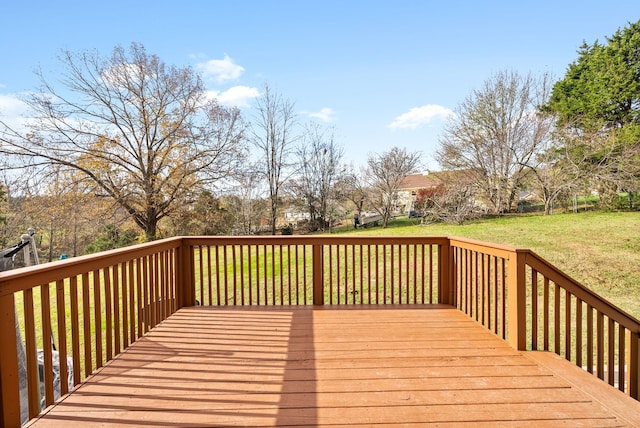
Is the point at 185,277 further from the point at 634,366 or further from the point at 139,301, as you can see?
the point at 634,366

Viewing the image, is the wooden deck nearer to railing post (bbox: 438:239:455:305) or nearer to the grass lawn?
railing post (bbox: 438:239:455:305)

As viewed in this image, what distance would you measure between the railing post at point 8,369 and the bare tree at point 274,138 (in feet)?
39.7

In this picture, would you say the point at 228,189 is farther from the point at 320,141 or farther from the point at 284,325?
the point at 284,325

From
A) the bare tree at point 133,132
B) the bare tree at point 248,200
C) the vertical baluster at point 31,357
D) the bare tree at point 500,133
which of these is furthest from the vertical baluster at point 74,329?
the bare tree at point 500,133

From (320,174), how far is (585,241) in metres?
10.5

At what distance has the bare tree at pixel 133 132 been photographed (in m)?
9.74

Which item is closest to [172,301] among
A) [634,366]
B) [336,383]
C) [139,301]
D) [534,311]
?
[139,301]

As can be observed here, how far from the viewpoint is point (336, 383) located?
2.26m

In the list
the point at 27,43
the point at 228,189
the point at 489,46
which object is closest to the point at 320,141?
the point at 228,189

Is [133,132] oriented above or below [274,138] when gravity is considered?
below

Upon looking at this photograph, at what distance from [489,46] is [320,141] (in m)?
9.16

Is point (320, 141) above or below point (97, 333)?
above

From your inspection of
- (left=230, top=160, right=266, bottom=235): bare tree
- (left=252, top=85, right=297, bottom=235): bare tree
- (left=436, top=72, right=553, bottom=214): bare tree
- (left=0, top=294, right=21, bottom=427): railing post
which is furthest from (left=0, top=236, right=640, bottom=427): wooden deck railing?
(left=436, top=72, right=553, bottom=214): bare tree

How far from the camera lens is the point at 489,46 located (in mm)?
8062
